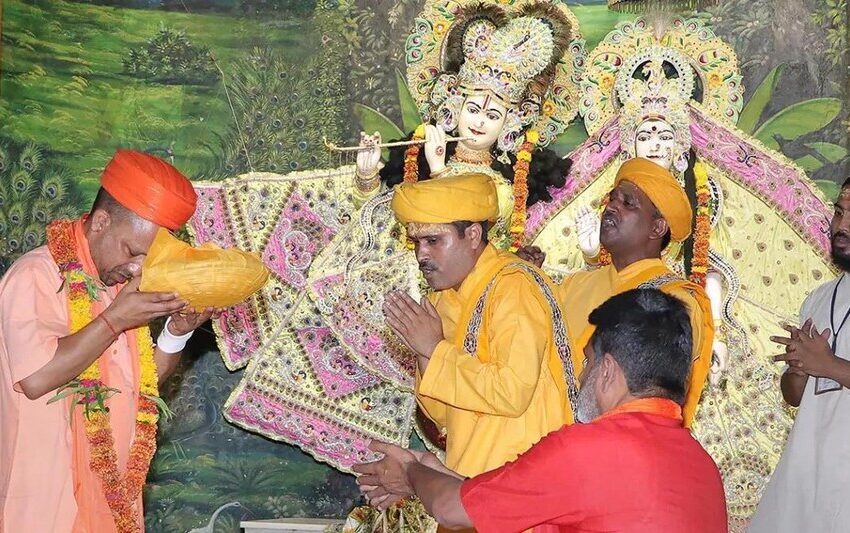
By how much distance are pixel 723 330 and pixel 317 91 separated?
9.11 ft

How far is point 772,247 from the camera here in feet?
23.5

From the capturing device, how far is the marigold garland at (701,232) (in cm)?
682

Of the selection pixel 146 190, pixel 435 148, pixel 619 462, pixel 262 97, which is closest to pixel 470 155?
pixel 435 148

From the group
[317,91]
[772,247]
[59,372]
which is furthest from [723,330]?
[59,372]

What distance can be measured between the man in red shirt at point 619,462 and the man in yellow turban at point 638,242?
70.4 inches

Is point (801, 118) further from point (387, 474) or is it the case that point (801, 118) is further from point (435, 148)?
point (387, 474)

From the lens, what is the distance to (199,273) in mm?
3961

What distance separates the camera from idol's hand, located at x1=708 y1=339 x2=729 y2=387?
6.90 metres

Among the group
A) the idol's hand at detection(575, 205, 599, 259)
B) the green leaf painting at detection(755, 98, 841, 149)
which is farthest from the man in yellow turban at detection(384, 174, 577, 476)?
the green leaf painting at detection(755, 98, 841, 149)

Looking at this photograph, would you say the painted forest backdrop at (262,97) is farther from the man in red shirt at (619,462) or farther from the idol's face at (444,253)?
the man in red shirt at (619,462)

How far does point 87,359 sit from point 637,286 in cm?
228

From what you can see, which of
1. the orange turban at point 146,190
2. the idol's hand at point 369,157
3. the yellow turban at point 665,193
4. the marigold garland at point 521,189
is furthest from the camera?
the idol's hand at point 369,157

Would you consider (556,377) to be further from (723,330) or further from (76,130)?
(76,130)

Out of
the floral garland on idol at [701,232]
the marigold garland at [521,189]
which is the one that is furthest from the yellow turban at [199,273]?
the floral garland on idol at [701,232]
